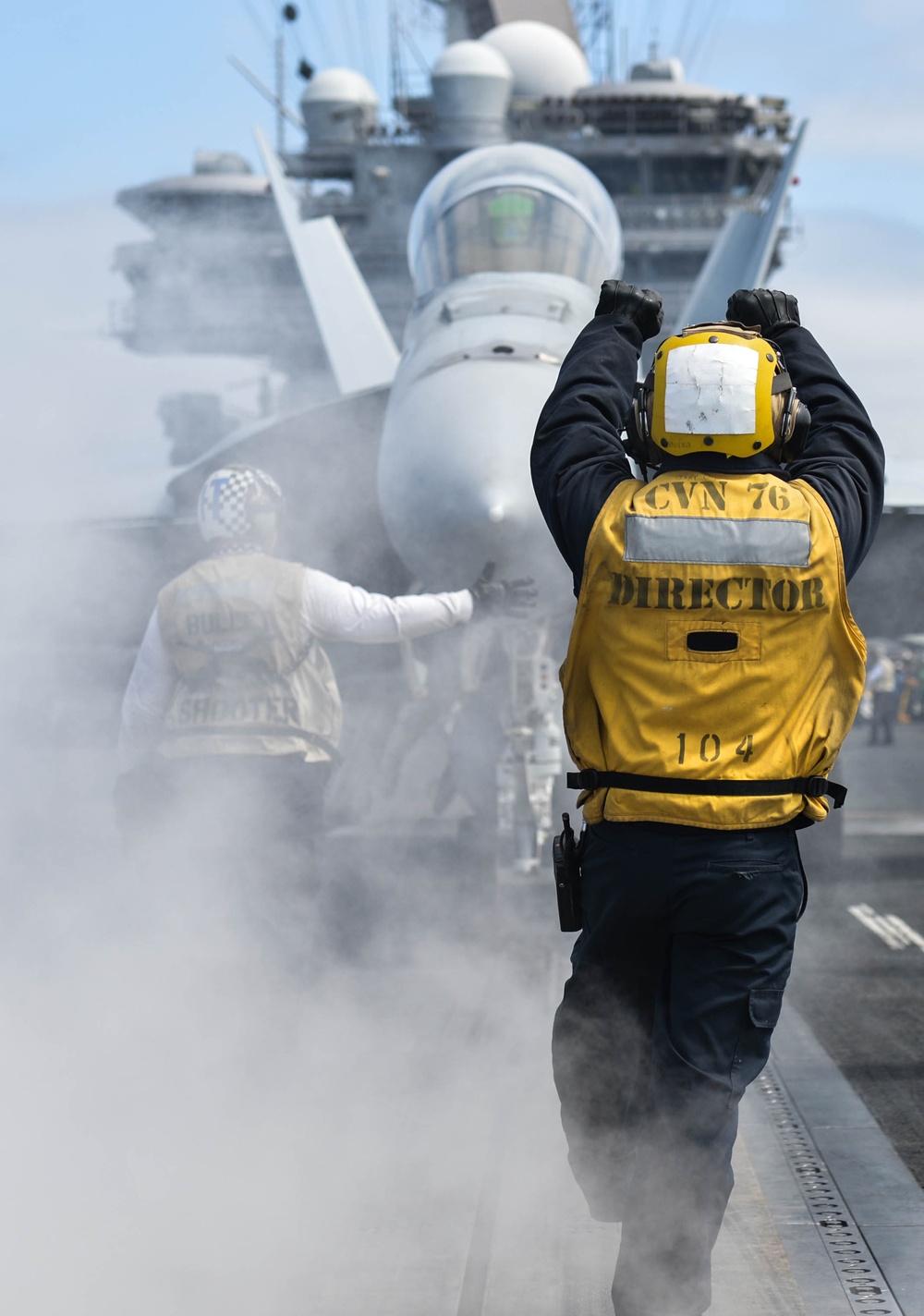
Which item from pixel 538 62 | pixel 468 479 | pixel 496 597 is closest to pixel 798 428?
pixel 496 597

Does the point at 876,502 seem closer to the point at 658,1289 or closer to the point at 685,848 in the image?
the point at 685,848

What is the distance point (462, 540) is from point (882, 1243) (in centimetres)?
276

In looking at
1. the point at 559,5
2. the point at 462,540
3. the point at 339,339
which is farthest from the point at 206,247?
the point at 462,540

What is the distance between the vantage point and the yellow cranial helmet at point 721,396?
2447mm

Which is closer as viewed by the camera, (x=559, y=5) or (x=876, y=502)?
(x=876, y=502)

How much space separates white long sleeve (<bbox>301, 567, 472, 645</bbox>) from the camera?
4.16 metres

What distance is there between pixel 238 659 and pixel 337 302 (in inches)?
269

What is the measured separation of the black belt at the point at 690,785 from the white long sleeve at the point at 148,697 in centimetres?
202

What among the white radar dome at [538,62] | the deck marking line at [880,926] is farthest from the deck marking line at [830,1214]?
the white radar dome at [538,62]

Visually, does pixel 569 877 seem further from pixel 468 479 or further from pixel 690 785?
pixel 468 479

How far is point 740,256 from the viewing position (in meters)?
9.98

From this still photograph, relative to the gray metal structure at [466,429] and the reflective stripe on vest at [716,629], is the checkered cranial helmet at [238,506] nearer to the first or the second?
the gray metal structure at [466,429]

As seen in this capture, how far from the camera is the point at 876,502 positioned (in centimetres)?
262

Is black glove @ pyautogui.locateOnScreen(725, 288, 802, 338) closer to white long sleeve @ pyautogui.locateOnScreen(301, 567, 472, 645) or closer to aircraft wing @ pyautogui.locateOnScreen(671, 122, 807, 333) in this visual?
white long sleeve @ pyautogui.locateOnScreen(301, 567, 472, 645)
